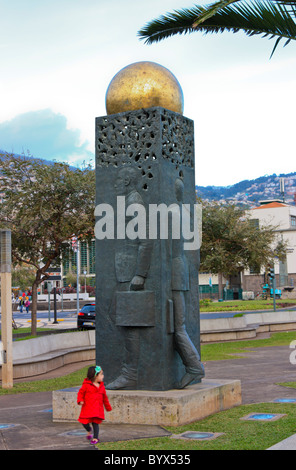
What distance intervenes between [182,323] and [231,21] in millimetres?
5727

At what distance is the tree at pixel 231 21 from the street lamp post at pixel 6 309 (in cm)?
508

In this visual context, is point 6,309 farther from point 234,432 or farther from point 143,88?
point 234,432

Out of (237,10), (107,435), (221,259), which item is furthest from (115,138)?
(221,259)

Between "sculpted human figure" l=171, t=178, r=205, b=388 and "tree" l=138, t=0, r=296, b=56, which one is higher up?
"tree" l=138, t=0, r=296, b=56

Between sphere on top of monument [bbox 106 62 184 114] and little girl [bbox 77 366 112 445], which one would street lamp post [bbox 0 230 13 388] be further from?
little girl [bbox 77 366 112 445]

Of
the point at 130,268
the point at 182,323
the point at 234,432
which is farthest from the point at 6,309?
the point at 234,432

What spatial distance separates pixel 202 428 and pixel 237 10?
723cm

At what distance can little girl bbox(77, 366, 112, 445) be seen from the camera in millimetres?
7258

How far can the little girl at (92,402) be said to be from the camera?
7.26 metres

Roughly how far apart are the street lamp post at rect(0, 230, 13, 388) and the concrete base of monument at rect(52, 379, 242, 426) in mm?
4058

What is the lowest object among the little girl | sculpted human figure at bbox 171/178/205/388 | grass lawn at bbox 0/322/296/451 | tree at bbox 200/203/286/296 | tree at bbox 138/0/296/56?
grass lawn at bbox 0/322/296/451

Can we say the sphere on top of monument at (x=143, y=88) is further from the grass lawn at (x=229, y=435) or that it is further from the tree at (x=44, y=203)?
the tree at (x=44, y=203)

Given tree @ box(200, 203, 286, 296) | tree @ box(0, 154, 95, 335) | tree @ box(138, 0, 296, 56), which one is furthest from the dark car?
tree @ box(138, 0, 296, 56)
